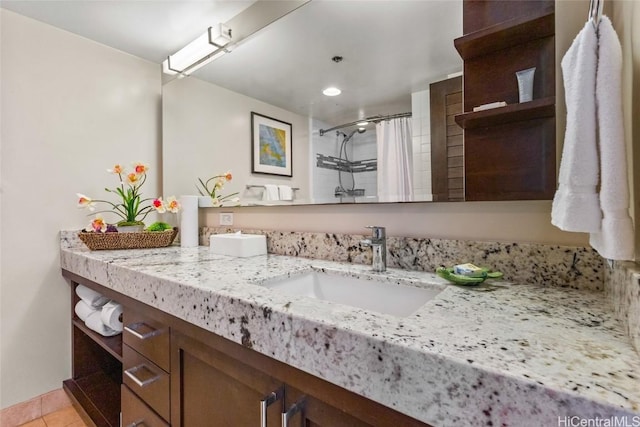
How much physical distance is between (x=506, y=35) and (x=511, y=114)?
22cm

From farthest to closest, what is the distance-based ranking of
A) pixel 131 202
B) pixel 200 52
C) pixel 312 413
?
pixel 131 202, pixel 200 52, pixel 312 413

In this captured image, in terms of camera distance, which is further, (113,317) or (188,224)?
(188,224)

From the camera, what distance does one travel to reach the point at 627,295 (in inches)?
17.7

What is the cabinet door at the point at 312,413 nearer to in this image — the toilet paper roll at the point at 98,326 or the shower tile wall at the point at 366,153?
the shower tile wall at the point at 366,153

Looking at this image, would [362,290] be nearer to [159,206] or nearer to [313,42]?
[313,42]

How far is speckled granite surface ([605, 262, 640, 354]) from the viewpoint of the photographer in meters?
0.40

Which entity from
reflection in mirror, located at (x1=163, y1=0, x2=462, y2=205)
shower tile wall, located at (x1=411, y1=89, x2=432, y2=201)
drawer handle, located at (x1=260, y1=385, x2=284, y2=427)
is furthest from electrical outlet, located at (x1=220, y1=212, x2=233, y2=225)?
drawer handle, located at (x1=260, y1=385, x2=284, y2=427)

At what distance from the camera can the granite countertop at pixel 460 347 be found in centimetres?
31

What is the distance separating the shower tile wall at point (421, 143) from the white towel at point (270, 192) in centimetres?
68

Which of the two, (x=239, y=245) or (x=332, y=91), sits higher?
(x=332, y=91)

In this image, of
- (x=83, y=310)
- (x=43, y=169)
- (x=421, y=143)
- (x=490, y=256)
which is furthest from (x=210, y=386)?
(x=43, y=169)

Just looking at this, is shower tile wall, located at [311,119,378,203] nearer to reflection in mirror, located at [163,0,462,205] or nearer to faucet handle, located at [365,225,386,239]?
reflection in mirror, located at [163,0,462,205]

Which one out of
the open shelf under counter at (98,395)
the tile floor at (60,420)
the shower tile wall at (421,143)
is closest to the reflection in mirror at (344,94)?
the shower tile wall at (421,143)

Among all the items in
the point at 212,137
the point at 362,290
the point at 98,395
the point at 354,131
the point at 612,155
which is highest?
the point at 212,137
